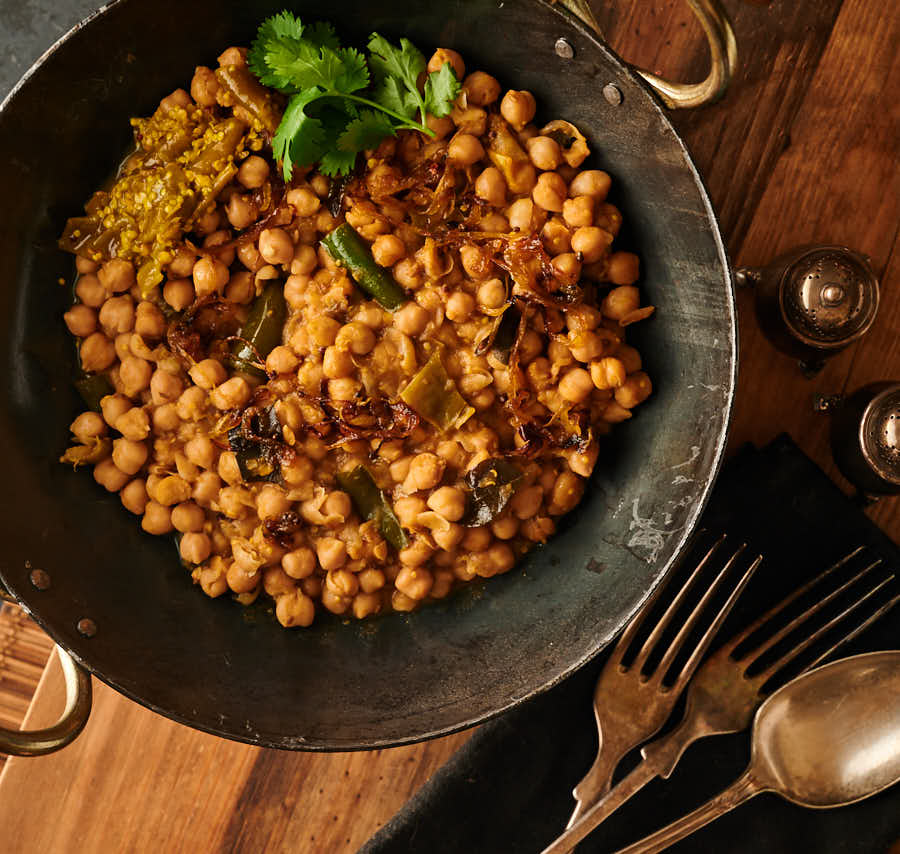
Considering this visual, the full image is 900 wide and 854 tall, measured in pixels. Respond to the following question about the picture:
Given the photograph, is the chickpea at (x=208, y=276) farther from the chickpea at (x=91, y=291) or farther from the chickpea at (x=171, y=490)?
the chickpea at (x=171, y=490)

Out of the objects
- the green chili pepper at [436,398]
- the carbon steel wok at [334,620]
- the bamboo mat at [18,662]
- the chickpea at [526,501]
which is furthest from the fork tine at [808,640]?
the bamboo mat at [18,662]

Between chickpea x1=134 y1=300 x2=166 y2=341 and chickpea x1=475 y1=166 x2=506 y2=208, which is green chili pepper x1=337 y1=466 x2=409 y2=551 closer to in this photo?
chickpea x1=134 y1=300 x2=166 y2=341

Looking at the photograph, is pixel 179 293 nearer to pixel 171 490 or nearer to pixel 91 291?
pixel 91 291

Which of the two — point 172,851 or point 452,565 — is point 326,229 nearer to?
point 452,565

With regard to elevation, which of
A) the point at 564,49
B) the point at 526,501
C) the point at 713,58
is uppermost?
the point at 713,58

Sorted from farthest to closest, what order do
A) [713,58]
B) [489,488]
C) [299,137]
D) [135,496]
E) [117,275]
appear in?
[135,496]
[117,275]
[489,488]
[299,137]
[713,58]

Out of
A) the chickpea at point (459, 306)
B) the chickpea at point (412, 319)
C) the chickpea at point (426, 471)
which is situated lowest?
the chickpea at point (426, 471)

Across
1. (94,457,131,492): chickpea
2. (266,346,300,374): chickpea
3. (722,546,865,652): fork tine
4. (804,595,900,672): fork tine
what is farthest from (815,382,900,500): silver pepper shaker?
(94,457,131,492): chickpea

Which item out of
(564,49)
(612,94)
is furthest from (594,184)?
(564,49)
